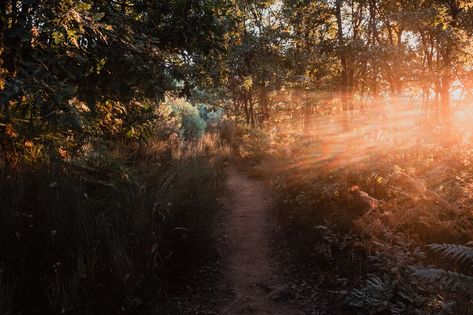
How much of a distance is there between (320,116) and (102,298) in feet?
102

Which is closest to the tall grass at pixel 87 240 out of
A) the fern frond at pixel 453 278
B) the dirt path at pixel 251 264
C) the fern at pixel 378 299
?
the dirt path at pixel 251 264

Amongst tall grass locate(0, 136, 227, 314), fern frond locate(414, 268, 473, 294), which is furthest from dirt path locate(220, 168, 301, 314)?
fern frond locate(414, 268, 473, 294)

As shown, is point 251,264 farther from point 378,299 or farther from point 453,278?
point 453,278

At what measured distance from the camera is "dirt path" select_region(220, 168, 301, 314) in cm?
441

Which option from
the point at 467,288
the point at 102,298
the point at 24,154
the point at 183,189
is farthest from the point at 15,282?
the point at 467,288

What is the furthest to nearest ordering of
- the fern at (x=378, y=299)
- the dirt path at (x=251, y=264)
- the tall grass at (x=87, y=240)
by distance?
the dirt path at (x=251, y=264), the fern at (x=378, y=299), the tall grass at (x=87, y=240)

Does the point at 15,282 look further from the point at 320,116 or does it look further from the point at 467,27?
the point at 320,116

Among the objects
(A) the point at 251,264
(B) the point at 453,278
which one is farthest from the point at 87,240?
(B) the point at 453,278

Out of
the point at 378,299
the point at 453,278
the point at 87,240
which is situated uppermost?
the point at 87,240

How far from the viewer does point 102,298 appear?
3.18 meters

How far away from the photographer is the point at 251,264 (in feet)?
18.5

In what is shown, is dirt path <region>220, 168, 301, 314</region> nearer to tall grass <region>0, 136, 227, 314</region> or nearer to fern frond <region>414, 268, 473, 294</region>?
tall grass <region>0, 136, 227, 314</region>

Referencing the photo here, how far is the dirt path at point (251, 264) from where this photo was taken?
4.41m

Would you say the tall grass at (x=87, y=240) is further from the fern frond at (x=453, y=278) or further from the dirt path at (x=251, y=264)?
the fern frond at (x=453, y=278)
